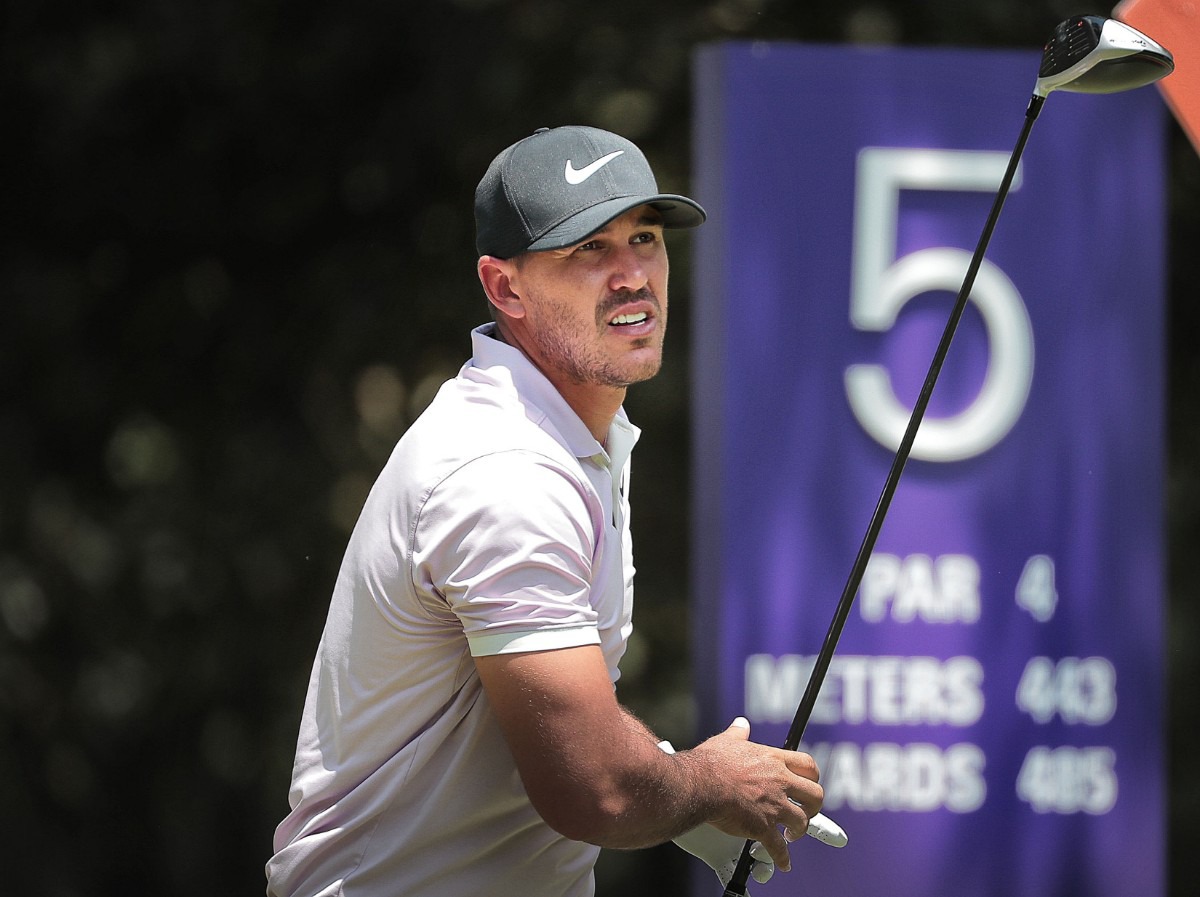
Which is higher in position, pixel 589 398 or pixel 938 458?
pixel 589 398

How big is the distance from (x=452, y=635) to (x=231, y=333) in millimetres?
1925

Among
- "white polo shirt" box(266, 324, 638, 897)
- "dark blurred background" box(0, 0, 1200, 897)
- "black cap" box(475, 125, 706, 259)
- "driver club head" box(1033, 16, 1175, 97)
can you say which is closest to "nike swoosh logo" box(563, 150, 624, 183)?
"black cap" box(475, 125, 706, 259)

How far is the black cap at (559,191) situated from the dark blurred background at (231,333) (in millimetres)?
1502

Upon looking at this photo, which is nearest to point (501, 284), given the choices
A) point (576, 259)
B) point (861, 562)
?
point (576, 259)

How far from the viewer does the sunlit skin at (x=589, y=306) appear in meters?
2.10

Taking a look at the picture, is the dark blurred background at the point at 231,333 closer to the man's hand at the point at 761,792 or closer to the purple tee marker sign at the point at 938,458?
the purple tee marker sign at the point at 938,458

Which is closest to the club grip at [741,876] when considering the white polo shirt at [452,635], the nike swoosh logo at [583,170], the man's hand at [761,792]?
the man's hand at [761,792]

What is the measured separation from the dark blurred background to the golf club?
128cm

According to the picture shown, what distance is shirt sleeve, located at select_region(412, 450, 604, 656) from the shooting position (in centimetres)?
175

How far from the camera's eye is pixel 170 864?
3.64m

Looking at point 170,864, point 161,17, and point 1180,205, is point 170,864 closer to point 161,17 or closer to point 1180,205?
point 161,17

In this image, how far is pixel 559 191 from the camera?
2.04 metres

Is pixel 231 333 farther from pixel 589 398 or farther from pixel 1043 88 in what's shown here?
pixel 1043 88

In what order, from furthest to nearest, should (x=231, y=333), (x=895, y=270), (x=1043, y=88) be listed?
(x=231, y=333)
(x=895, y=270)
(x=1043, y=88)
